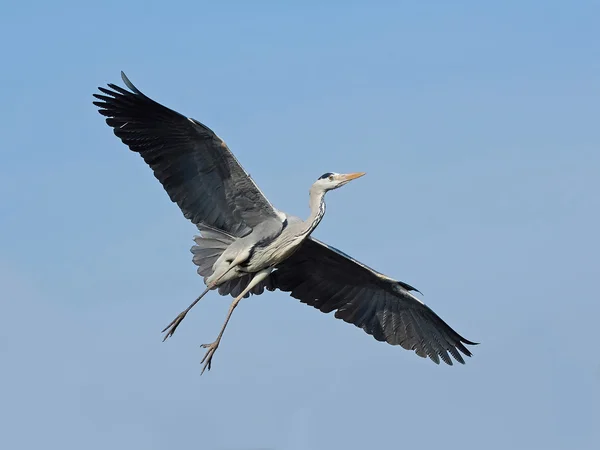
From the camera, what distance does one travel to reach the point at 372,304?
17.6 metres

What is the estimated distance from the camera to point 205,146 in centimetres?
1529

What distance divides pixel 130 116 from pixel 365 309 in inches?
180

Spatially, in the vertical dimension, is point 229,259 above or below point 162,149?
below

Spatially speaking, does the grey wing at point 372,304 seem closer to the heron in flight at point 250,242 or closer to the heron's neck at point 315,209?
the heron in flight at point 250,242

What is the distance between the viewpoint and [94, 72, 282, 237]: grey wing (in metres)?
15.3

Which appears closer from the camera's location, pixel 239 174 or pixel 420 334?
pixel 239 174

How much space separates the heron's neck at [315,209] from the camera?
51.5 ft

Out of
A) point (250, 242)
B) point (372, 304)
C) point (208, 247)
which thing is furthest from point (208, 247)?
point (372, 304)

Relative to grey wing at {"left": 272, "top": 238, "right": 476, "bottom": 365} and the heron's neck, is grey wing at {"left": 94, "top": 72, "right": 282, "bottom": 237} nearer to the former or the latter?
the heron's neck

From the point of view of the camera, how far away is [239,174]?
15.4 meters

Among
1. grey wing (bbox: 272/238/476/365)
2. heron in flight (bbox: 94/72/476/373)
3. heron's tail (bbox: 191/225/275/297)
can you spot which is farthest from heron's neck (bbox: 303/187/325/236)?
grey wing (bbox: 272/238/476/365)

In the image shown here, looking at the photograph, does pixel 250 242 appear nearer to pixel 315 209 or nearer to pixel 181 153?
pixel 315 209

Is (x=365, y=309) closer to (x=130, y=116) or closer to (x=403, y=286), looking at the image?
(x=403, y=286)

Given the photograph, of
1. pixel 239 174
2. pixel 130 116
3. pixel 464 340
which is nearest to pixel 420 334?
A: pixel 464 340
